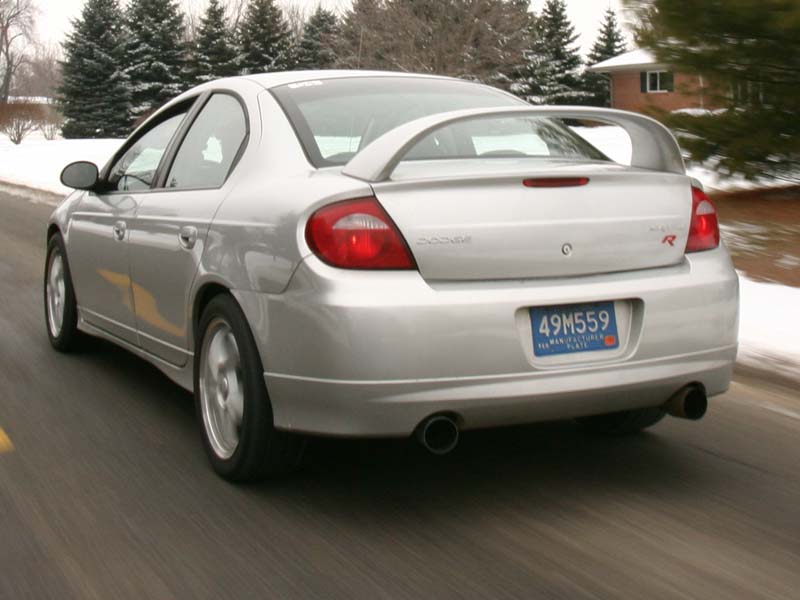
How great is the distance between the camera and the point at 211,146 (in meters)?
5.09

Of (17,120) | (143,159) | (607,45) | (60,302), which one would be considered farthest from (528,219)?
(607,45)

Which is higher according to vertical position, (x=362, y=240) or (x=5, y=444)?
(x=362, y=240)

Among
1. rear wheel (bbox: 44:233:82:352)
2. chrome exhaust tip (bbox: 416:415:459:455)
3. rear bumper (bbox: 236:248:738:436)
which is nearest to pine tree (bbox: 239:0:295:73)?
rear wheel (bbox: 44:233:82:352)

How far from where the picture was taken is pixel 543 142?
15.8ft

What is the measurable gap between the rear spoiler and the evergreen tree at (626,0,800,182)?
23.8 ft

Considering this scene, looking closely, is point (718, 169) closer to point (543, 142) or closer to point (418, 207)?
point (543, 142)

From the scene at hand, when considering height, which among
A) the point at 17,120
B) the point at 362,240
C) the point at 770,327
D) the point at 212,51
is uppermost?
the point at 212,51

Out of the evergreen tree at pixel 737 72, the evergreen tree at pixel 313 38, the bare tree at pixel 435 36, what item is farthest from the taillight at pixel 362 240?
the evergreen tree at pixel 313 38

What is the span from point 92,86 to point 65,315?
199 feet

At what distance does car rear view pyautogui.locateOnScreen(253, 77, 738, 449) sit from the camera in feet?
12.5

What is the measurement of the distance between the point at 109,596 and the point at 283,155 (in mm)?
1800

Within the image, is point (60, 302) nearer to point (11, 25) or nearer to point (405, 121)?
point (405, 121)

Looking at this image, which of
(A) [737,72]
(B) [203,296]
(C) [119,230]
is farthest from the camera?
(A) [737,72]

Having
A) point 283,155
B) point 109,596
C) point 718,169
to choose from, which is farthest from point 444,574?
point 718,169
